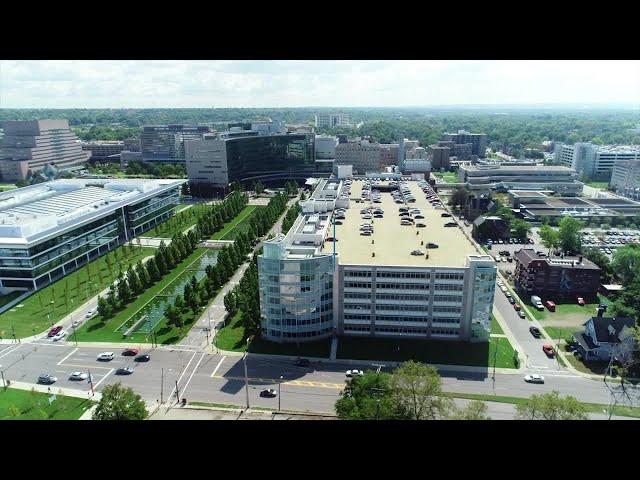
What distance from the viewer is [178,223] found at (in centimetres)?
4056

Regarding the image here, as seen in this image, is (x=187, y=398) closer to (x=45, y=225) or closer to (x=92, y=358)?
(x=92, y=358)

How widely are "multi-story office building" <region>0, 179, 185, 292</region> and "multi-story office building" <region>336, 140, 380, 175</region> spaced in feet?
74.6

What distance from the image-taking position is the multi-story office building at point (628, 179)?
160 feet

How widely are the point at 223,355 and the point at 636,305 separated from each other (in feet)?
66.6

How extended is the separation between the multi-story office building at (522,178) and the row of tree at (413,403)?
41.1 m

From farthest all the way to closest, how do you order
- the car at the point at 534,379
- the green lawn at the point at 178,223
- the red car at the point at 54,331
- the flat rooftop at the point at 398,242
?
1. the green lawn at the point at 178,223
2. the red car at the point at 54,331
3. the flat rooftop at the point at 398,242
4. the car at the point at 534,379

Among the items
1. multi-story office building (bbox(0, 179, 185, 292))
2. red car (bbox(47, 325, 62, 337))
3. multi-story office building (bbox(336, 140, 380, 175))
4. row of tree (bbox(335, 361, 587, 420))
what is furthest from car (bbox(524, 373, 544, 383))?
multi-story office building (bbox(336, 140, 380, 175))

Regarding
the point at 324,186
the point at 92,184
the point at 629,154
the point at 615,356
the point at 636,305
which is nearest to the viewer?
the point at 615,356

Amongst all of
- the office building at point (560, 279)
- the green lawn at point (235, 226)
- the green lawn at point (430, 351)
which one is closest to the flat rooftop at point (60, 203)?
the green lawn at point (235, 226)

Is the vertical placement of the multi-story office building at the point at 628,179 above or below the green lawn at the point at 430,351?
above

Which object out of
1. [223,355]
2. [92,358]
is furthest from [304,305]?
[92,358]

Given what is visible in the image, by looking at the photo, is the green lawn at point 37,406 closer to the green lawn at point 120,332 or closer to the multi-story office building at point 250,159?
the green lawn at point 120,332

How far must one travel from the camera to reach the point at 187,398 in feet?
55.4

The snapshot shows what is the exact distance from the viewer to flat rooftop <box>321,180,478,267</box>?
21.1 m
